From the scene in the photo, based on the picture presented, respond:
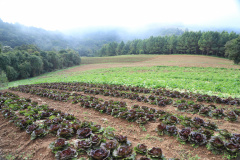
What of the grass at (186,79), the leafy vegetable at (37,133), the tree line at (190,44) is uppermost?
the tree line at (190,44)

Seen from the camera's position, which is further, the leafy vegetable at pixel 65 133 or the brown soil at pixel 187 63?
the brown soil at pixel 187 63

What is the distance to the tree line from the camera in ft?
223

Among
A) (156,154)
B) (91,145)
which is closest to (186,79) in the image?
(156,154)

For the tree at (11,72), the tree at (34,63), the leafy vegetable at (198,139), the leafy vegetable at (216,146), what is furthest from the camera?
the tree at (34,63)

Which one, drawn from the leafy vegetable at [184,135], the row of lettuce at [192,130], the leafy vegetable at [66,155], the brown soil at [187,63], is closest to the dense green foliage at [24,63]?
the brown soil at [187,63]

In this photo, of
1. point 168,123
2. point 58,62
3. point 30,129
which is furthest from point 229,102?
point 58,62

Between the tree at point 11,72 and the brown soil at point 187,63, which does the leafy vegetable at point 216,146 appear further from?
the tree at point 11,72

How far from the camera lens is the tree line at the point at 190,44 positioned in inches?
2675

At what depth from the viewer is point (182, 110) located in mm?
6840

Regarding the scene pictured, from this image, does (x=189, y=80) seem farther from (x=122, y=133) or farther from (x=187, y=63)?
(x=187, y=63)

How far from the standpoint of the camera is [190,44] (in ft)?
252

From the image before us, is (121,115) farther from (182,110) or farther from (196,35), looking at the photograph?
(196,35)

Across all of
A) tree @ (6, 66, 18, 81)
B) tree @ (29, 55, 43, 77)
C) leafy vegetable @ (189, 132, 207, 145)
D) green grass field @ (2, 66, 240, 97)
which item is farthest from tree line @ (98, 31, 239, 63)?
tree @ (6, 66, 18, 81)

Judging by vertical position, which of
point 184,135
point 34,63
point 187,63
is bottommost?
point 34,63
